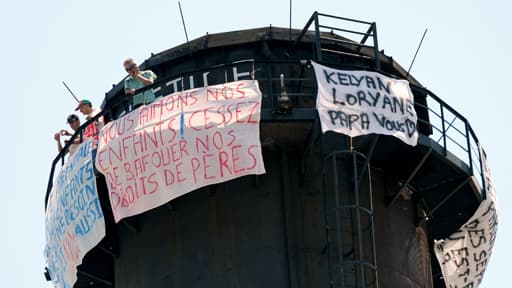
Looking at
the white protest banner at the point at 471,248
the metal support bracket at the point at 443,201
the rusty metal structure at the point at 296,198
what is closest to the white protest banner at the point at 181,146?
the rusty metal structure at the point at 296,198

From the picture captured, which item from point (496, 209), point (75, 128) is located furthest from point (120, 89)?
point (496, 209)

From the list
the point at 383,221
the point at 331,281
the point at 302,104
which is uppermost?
the point at 302,104

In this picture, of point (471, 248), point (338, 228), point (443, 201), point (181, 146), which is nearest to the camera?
point (338, 228)

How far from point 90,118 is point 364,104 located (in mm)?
6641

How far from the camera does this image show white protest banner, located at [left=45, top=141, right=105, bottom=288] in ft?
106

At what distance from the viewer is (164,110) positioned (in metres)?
31.8

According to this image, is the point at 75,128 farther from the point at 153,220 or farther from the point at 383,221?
the point at 383,221

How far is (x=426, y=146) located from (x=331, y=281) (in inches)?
163

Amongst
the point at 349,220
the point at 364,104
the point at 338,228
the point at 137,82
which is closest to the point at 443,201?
the point at 349,220

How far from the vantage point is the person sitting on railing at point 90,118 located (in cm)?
3374

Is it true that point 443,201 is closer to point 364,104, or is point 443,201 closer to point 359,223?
point 359,223

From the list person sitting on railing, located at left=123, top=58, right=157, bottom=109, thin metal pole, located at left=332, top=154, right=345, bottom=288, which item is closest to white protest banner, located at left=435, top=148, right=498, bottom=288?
thin metal pole, located at left=332, top=154, right=345, bottom=288

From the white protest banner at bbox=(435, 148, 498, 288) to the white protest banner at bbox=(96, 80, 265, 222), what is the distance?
646 centimetres

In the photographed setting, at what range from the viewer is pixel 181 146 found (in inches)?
1226
